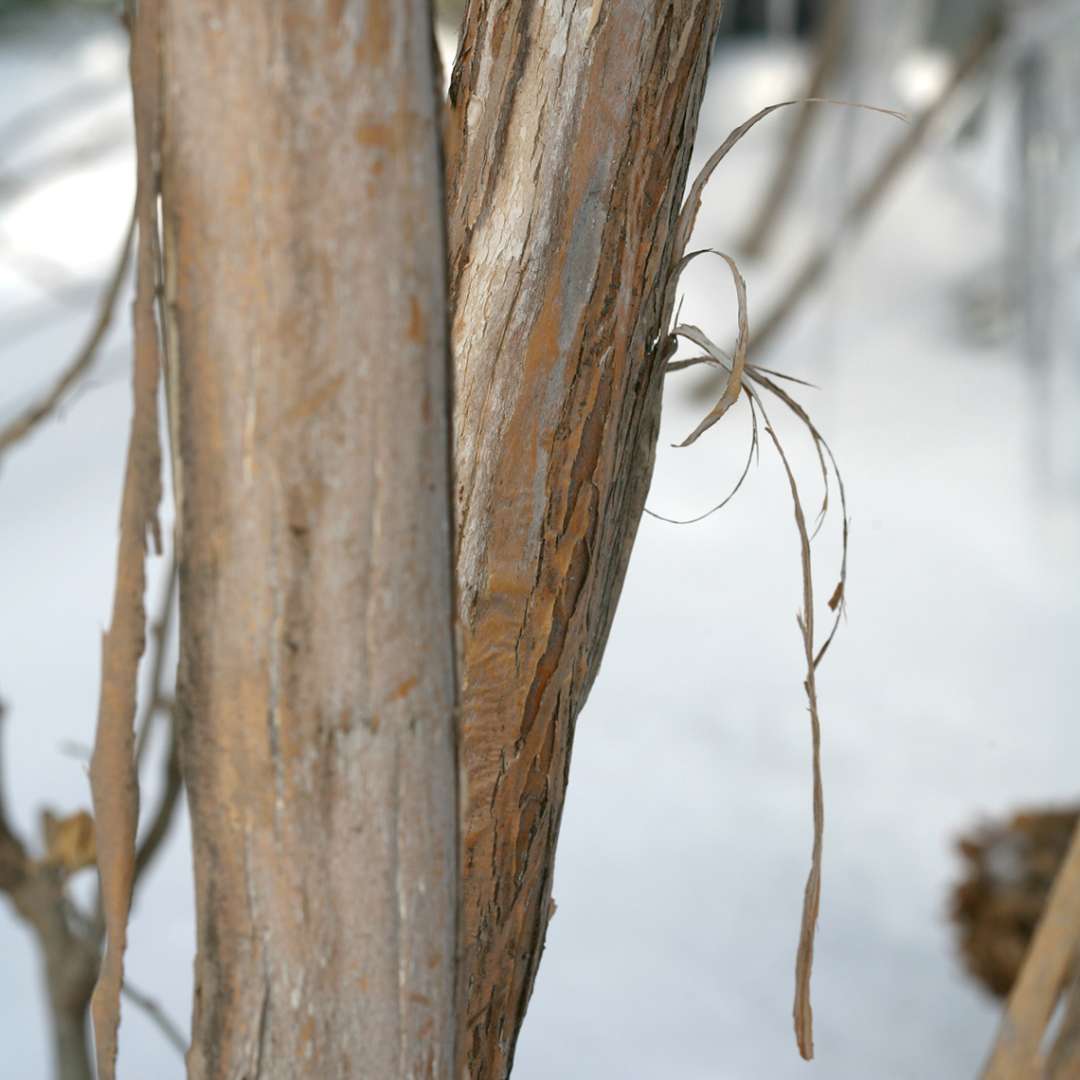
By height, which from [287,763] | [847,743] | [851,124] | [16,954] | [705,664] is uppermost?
[851,124]

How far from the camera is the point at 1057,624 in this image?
137 centimetres

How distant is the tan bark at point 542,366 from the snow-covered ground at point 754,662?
33 centimetres

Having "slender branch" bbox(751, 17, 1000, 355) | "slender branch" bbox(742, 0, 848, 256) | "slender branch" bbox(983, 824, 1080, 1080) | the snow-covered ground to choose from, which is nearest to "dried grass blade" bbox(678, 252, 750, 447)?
"slender branch" bbox(983, 824, 1080, 1080)

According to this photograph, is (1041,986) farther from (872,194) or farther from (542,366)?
(872,194)

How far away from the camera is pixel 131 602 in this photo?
206 mm

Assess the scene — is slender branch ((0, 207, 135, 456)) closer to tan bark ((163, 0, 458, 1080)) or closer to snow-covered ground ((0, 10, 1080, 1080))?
snow-covered ground ((0, 10, 1080, 1080))

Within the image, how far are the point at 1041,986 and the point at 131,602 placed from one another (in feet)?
1.03

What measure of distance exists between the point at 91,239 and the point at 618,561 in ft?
5.78

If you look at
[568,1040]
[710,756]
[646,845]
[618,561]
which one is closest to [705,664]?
[710,756]

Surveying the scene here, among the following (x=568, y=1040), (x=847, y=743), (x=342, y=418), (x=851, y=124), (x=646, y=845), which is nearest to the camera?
(x=342, y=418)

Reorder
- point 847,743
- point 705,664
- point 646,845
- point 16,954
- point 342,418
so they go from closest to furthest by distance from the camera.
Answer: point 342,418 → point 16,954 → point 646,845 → point 847,743 → point 705,664

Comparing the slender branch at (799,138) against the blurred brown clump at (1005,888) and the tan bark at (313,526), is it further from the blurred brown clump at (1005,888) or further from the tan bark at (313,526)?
the tan bark at (313,526)

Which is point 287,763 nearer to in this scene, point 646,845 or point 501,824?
point 501,824

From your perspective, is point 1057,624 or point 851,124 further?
point 851,124
